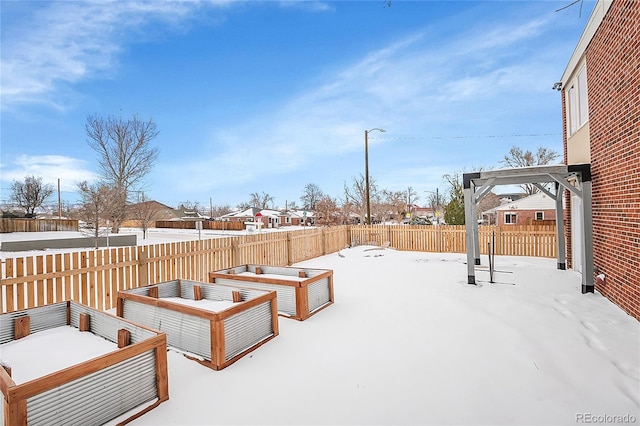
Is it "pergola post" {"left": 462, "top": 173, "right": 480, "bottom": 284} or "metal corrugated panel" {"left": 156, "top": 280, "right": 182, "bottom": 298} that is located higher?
"pergola post" {"left": 462, "top": 173, "right": 480, "bottom": 284}

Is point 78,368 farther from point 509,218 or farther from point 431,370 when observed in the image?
point 509,218

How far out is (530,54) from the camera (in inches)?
348

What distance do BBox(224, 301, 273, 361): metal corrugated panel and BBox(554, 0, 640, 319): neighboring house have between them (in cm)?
513

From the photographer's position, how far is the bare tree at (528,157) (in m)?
28.3

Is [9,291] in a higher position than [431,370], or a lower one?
higher

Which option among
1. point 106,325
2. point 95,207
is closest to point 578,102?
point 106,325

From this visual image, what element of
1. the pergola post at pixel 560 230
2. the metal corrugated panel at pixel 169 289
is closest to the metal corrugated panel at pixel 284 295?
the metal corrugated panel at pixel 169 289

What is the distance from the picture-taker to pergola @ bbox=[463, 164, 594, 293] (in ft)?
18.7

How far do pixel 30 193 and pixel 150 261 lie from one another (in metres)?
37.3

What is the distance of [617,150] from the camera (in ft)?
16.0

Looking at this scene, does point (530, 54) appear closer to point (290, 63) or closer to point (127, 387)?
point (290, 63)

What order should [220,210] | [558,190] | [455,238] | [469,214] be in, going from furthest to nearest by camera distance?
[220,210]
[455,238]
[558,190]
[469,214]

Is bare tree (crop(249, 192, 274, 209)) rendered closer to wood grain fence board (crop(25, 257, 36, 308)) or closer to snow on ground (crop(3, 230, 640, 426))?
snow on ground (crop(3, 230, 640, 426))

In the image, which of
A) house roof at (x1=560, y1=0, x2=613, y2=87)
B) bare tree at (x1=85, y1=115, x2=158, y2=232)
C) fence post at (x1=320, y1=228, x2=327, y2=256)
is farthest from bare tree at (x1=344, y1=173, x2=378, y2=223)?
house roof at (x1=560, y1=0, x2=613, y2=87)
